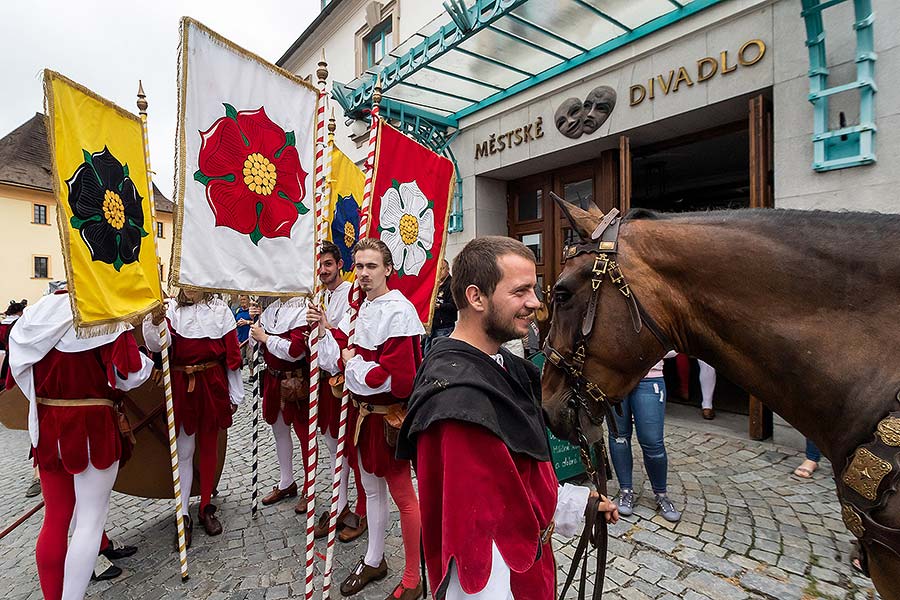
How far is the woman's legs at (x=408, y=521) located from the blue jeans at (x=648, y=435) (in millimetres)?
1804

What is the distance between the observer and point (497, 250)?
4.69 feet

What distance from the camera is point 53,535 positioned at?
2.49m

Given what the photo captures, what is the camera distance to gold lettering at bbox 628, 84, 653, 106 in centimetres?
588

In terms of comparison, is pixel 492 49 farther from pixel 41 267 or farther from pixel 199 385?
pixel 41 267

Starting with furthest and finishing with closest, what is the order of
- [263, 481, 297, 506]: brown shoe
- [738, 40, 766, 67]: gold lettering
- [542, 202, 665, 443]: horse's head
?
[738, 40, 766, 67]: gold lettering, [263, 481, 297, 506]: brown shoe, [542, 202, 665, 443]: horse's head

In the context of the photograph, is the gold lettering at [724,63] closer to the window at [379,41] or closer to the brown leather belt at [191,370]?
the brown leather belt at [191,370]

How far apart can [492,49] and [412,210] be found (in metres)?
4.56

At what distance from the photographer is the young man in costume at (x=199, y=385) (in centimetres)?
359

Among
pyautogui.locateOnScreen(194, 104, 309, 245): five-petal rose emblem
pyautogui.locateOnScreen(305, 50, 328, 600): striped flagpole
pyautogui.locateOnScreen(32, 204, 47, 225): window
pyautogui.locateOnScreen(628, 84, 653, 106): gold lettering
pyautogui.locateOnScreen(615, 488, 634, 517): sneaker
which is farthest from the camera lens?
pyautogui.locateOnScreen(32, 204, 47, 225): window

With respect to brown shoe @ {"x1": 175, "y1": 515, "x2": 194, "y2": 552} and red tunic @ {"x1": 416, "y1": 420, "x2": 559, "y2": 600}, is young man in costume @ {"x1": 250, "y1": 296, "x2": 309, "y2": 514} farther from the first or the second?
red tunic @ {"x1": 416, "y1": 420, "x2": 559, "y2": 600}

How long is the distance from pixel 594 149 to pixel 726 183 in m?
4.40

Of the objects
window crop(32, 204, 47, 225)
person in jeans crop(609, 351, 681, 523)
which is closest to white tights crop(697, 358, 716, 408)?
person in jeans crop(609, 351, 681, 523)

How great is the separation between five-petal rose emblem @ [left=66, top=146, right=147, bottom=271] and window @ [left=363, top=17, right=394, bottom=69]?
9473mm

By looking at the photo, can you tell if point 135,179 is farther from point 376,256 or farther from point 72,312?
point 376,256
